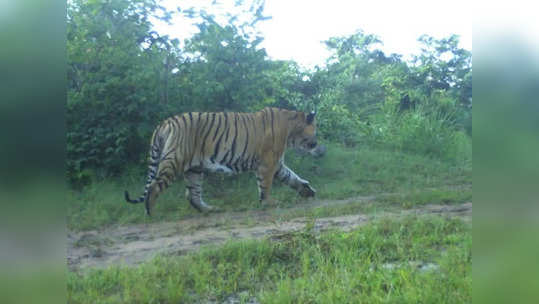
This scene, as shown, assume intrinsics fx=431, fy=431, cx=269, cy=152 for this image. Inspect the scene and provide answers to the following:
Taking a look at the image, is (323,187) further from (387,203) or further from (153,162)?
(153,162)

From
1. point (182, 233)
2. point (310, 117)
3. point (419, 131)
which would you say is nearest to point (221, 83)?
point (310, 117)

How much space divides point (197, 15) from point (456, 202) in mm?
3778

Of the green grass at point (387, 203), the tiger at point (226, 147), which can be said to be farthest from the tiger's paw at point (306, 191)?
the green grass at point (387, 203)

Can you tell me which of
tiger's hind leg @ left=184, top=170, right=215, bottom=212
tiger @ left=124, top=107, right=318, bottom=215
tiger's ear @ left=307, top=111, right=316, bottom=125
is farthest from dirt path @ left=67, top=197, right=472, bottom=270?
tiger's ear @ left=307, top=111, right=316, bottom=125

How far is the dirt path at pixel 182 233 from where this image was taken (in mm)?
4387

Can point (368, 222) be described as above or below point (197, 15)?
below

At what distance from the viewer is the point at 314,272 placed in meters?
4.15

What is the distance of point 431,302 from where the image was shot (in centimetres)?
365

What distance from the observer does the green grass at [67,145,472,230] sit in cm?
514

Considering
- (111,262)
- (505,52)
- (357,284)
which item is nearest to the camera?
(505,52)

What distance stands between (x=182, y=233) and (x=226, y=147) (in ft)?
6.29

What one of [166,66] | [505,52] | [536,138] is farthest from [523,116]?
[166,66]

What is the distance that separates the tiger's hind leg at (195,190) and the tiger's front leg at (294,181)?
1121 millimetres

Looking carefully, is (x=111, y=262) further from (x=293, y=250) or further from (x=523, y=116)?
(x=523, y=116)
